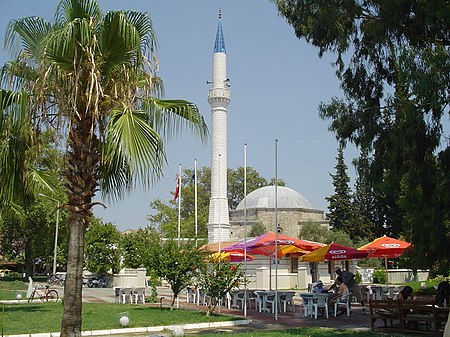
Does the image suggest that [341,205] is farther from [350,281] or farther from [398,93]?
[398,93]

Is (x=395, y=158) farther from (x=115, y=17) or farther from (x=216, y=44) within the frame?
(x=216, y=44)

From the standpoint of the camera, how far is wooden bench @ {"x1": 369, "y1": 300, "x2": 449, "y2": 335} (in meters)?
12.6

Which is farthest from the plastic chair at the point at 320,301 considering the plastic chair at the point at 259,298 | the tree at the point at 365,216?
the tree at the point at 365,216

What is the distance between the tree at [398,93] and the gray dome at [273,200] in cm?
5562

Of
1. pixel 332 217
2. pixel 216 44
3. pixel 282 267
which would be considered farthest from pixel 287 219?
pixel 282 267

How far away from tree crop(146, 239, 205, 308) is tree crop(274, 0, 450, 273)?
7.16 m

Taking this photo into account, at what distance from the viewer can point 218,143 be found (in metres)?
53.3

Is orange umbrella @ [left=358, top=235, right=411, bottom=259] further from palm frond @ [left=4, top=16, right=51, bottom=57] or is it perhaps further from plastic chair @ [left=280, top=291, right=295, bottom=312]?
palm frond @ [left=4, top=16, right=51, bottom=57]

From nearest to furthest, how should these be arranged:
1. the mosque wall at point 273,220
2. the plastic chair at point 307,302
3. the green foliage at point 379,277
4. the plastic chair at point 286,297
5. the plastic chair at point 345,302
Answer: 1. the plastic chair at point 307,302
2. the plastic chair at point 345,302
3. the plastic chair at point 286,297
4. the green foliage at point 379,277
5. the mosque wall at point 273,220

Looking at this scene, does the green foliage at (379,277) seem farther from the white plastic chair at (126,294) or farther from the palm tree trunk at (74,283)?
the palm tree trunk at (74,283)

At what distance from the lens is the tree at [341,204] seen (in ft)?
216

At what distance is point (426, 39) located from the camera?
12.7 m

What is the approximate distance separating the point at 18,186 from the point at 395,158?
8.41 metres

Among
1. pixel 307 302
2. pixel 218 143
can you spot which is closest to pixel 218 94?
pixel 218 143
